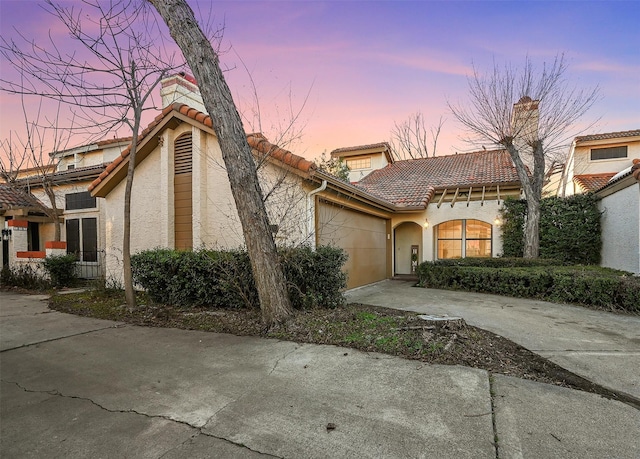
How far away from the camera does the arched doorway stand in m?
14.3

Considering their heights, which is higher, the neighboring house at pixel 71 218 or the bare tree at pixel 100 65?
the bare tree at pixel 100 65

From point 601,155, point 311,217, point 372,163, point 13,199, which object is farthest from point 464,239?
point 13,199

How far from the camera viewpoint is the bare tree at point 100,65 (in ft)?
19.3

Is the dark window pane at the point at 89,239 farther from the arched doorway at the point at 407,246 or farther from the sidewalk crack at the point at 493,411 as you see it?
the sidewalk crack at the point at 493,411

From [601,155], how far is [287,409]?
22.3 m

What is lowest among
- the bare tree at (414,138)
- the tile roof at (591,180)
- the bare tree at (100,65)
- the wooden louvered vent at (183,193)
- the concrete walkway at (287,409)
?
the concrete walkway at (287,409)

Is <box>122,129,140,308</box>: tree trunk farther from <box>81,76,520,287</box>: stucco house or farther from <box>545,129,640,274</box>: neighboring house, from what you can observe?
<box>545,129,640,274</box>: neighboring house

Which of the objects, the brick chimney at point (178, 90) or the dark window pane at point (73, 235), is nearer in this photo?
the brick chimney at point (178, 90)

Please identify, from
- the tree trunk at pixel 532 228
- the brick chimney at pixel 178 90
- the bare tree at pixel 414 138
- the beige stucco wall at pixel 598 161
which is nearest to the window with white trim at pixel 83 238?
the brick chimney at pixel 178 90

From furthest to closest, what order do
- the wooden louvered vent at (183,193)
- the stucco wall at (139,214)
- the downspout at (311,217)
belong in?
the stucco wall at (139,214), the wooden louvered vent at (183,193), the downspout at (311,217)

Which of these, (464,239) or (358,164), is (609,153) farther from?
(358,164)

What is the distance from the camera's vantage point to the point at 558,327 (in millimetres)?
5207

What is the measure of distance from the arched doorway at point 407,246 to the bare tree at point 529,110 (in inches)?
170

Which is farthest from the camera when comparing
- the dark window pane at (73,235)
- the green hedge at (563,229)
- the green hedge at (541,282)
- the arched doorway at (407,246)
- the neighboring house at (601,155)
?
the neighboring house at (601,155)
